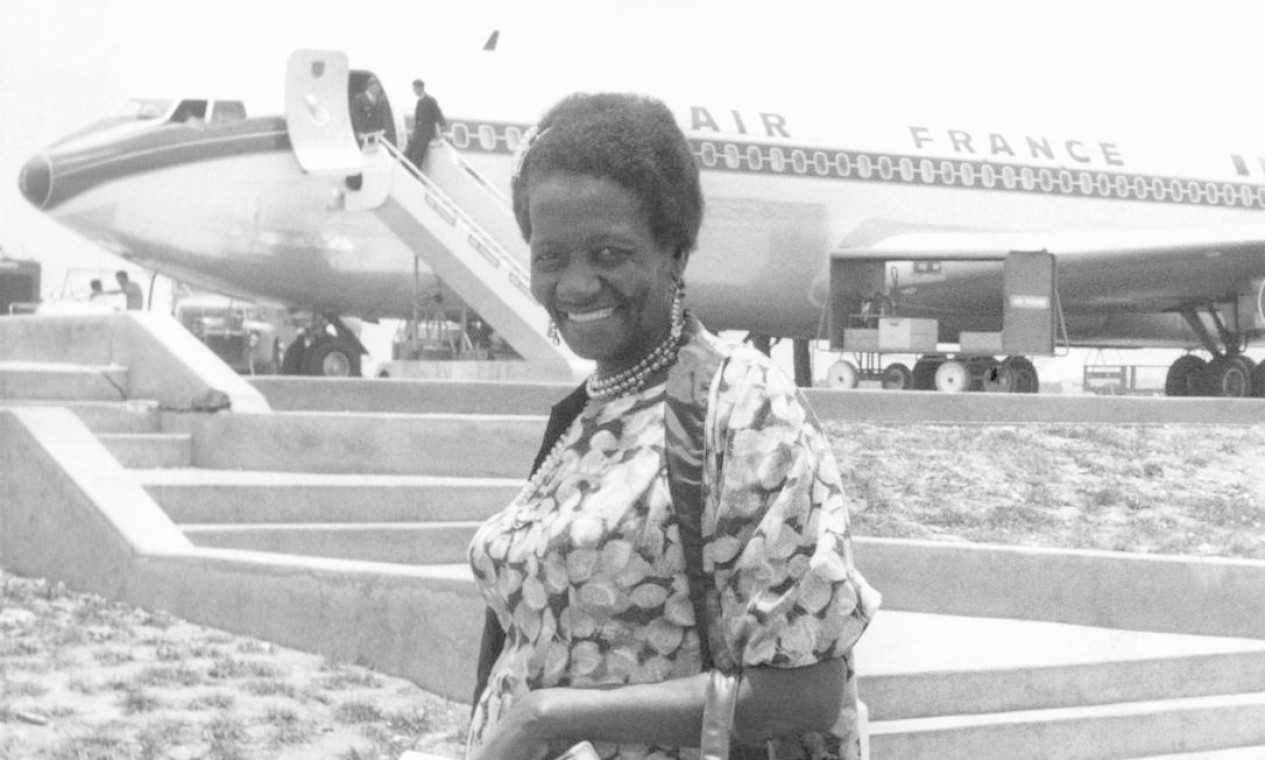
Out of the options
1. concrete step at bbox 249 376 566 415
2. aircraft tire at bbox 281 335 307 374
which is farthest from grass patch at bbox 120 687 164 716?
aircraft tire at bbox 281 335 307 374

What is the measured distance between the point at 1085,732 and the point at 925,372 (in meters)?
13.6

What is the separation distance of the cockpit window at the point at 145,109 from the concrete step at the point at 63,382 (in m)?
6.03

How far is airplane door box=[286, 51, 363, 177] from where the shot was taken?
1628 cm

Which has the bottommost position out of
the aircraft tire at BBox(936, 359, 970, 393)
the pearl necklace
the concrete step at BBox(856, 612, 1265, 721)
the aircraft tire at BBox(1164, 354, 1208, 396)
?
the concrete step at BBox(856, 612, 1265, 721)

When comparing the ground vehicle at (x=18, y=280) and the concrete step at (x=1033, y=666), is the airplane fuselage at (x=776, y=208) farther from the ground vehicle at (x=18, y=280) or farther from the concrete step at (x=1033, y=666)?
the ground vehicle at (x=18, y=280)

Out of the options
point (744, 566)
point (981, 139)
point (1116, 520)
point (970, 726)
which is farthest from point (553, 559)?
point (981, 139)

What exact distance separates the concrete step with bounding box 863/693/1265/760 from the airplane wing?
1341 cm

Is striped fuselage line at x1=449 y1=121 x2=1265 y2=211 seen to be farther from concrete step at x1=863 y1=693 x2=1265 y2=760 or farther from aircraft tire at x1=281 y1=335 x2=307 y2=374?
concrete step at x1=863 y1=693 x2=1265 y2=760

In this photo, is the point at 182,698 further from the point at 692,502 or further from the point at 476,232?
the point at 476,232

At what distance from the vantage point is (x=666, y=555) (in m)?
1.78

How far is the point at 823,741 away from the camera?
179 centimetres

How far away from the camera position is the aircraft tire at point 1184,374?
21212 millimetres

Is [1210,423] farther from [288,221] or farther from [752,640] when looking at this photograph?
[752,640]

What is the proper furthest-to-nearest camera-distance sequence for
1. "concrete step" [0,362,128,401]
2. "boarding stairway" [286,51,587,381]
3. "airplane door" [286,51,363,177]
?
"airplane door" [286,51,363,177] → "boarding stairway" [286,51,587,381] → "concrete step" [0,362,128,401]
